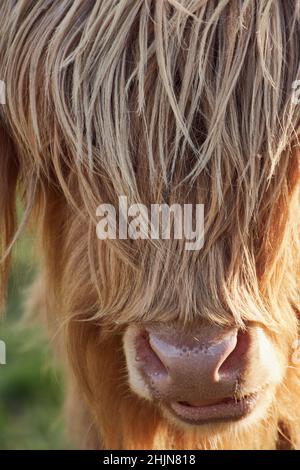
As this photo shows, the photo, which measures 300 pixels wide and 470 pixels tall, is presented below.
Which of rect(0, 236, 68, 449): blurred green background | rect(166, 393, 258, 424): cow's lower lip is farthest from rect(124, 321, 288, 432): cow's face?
rect(0, 236, 68, 449): blurred green background

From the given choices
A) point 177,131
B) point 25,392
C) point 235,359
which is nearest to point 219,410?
point 235,359

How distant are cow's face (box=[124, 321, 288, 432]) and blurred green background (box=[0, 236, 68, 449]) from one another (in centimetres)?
187

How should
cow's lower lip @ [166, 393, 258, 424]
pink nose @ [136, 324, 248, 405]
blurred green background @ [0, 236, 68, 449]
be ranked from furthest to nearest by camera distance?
blurred green background @ [0, 236, 68, 449] < cow's lower lip @ [166, 393, 258, 424] < pink nose @ [136, 324, 248, 405]

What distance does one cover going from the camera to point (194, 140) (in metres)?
2.40

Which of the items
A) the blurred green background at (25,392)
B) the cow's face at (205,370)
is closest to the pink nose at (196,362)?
the cow's face at (205,370)

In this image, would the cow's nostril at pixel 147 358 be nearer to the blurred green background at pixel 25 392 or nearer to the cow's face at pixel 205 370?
the cow's face at pixel 205 370

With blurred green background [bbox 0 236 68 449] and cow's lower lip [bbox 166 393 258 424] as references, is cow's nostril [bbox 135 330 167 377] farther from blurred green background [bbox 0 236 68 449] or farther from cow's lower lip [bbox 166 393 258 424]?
blurred green background [bbox 0 236 68 449]

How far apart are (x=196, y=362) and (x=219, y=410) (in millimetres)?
190

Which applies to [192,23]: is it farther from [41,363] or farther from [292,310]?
[41,363]

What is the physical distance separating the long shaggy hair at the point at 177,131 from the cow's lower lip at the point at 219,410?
0.26ft

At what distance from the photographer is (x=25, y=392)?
471 centimetres

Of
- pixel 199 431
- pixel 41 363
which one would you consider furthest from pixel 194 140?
pixel 41 363

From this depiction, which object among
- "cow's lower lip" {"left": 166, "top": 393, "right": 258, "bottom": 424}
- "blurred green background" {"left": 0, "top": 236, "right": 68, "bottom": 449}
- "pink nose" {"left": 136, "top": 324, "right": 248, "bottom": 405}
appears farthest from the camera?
"blurred green background" {"left": 0, "top": 236, "right": 68, "bottom": 449}

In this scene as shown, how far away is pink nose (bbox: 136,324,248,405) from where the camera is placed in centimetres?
229
